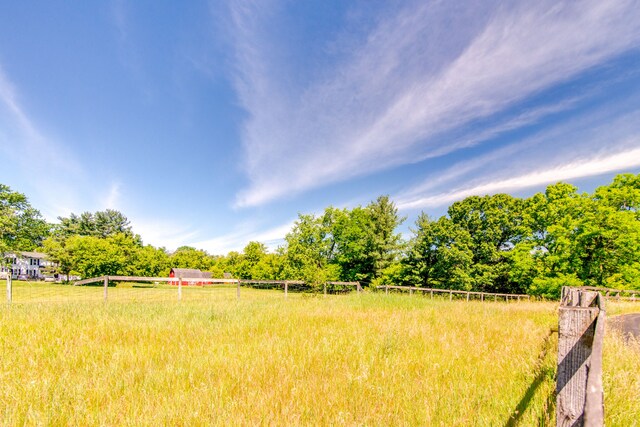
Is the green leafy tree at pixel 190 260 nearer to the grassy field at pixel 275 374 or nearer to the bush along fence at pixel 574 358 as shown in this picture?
the grassy field at pixel 275 374

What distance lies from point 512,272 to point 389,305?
2486cm

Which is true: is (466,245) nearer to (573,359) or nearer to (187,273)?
(573,359)

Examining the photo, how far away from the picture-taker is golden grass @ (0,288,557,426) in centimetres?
310

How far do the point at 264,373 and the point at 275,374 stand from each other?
0.52ft

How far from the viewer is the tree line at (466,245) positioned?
80.6 feet

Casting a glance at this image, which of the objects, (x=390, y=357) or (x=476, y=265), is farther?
(x=476, y=265)

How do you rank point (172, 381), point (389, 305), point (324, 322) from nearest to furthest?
point (172, 381)
point (324, 322)
point (389, 305)

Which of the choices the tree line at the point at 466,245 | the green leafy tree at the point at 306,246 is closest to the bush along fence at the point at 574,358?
the tree line at the point at 466,245

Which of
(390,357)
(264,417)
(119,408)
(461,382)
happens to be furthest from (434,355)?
(119,408)

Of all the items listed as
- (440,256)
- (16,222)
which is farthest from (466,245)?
(16,222)

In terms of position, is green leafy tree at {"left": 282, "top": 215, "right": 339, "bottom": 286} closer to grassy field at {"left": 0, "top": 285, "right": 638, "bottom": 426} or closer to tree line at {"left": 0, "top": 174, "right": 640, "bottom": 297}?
tree line at {"left": 0, "top": 174, "right": 640, "bottom": 297}

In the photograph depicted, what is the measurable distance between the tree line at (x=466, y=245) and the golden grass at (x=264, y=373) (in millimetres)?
14685

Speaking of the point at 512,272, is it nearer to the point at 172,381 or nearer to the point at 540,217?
the point at 540,217

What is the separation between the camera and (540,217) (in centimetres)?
3127
